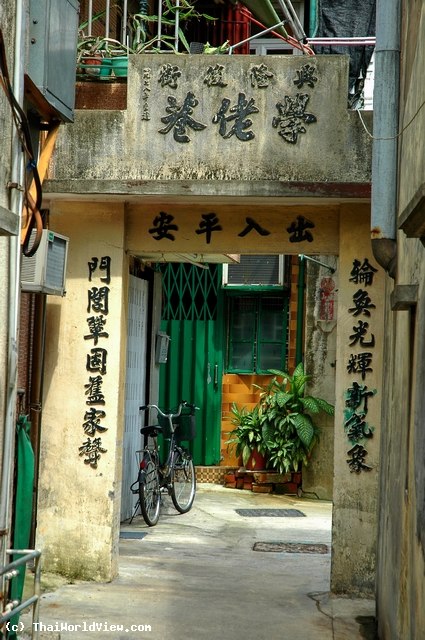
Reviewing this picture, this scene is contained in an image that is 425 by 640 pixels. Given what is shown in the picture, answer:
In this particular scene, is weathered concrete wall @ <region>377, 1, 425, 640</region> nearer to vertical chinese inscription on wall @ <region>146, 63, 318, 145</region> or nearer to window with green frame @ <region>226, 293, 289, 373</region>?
vertical chinese inscription on wall @ <region>146, 63, 318, 145</region>

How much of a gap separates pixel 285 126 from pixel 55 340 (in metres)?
2.79

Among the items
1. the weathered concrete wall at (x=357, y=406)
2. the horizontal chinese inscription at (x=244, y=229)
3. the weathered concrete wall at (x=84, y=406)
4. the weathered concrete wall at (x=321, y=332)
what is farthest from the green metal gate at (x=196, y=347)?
the weathered concrete wall at (x=357, y=406)

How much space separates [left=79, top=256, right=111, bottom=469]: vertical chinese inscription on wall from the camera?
30.3ft

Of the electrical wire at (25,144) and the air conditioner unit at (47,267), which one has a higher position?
the electrical wire at (25,144)

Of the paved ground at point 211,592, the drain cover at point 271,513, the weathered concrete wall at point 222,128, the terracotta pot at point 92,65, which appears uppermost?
the terracotta pot at point 92,65

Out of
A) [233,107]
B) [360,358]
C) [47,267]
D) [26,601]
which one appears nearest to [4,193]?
[47,267]

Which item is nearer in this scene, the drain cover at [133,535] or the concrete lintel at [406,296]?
the concrete lintel at [406,296]

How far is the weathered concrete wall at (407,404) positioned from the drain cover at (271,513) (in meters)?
Result: 5.04

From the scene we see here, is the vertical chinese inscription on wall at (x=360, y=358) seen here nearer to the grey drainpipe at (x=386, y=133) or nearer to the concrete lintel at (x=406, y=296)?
the grey drainpipe at (x=386, y=133)

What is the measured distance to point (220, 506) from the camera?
45.0 ft

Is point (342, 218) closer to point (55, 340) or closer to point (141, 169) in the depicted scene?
point (141, 169)

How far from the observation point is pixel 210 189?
28.9 feet

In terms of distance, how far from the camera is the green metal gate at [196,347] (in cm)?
1554

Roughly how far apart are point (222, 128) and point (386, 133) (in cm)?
201
